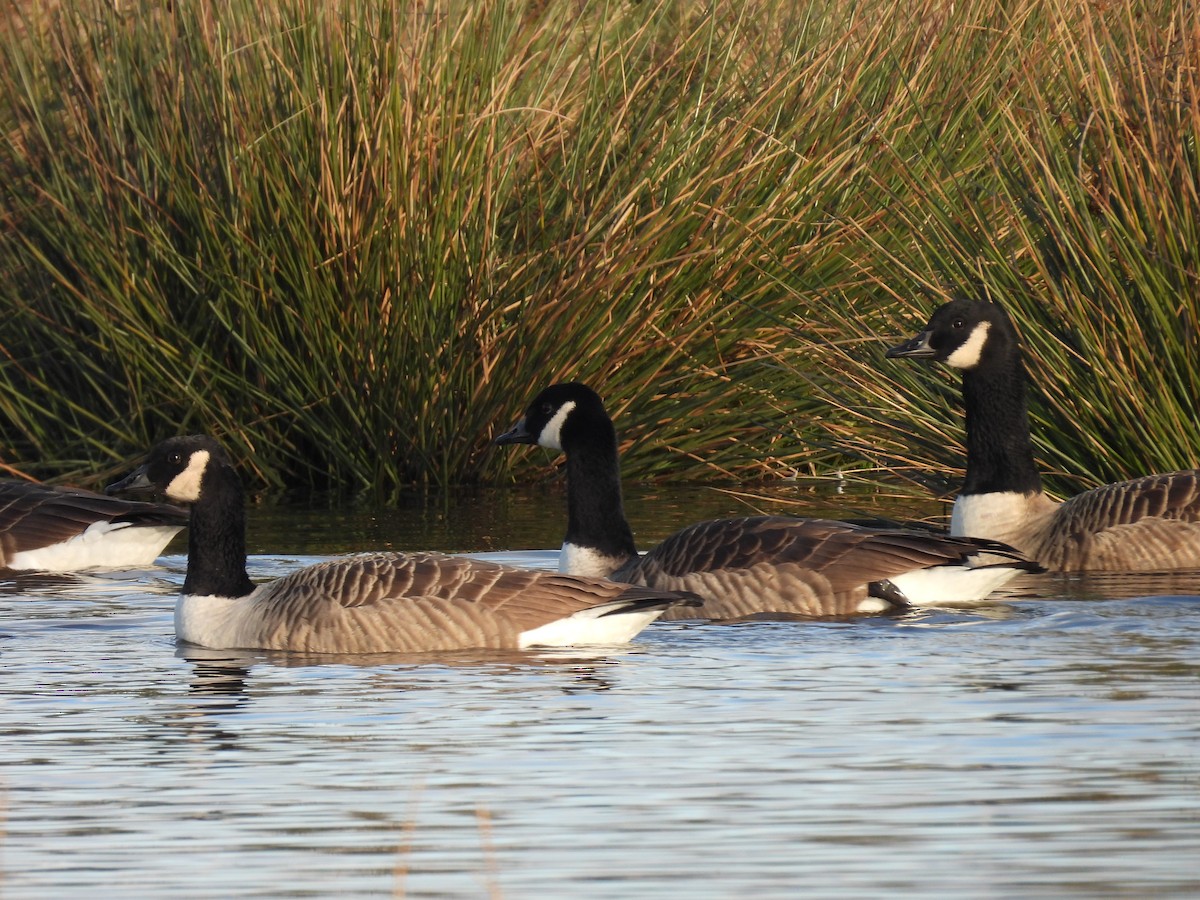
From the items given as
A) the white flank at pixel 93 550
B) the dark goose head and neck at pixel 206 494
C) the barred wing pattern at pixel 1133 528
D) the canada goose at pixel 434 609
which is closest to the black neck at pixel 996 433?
the barred wing pattern at pixel 1133 528

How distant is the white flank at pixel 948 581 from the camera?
11.5m

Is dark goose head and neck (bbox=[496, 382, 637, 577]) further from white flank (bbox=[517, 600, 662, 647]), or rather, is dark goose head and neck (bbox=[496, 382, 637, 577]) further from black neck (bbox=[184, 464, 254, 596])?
black neck (bbox=[184, 464, 254, 596])

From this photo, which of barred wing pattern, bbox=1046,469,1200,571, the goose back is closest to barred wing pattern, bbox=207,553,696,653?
the goose back

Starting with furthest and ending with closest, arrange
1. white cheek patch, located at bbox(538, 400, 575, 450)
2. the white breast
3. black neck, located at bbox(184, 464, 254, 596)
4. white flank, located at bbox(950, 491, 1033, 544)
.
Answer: white flank, located at bbox(950, 491, 1033, 544), white cheek patch, located at bbox(538, 400, 575, 450), black neck, located at bbox(184, 464, 254, 596), the white breast

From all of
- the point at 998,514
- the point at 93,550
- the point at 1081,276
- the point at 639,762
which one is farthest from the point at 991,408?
the point at 639,762

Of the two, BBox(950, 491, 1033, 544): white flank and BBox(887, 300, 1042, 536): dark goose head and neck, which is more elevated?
BBox(887, 300, 1042, 536): dark goose head and neck

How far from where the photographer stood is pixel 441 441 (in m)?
17.0

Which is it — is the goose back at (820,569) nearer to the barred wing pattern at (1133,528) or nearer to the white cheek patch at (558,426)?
the barred wing pattern at (1133,528)

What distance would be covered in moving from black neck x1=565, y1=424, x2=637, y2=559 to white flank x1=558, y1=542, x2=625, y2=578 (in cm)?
3

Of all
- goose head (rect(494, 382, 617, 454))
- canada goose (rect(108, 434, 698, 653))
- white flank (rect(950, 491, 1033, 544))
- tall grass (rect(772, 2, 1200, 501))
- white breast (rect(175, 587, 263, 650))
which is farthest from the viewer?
tall grass (rect(772, 2, 1200, 501))

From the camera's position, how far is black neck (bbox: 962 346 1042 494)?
12906mm

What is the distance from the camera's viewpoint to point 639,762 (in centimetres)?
770

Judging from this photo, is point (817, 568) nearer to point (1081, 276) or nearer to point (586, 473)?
point (586, 473)

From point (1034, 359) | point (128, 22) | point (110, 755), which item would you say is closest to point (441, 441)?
point (128, 22)
